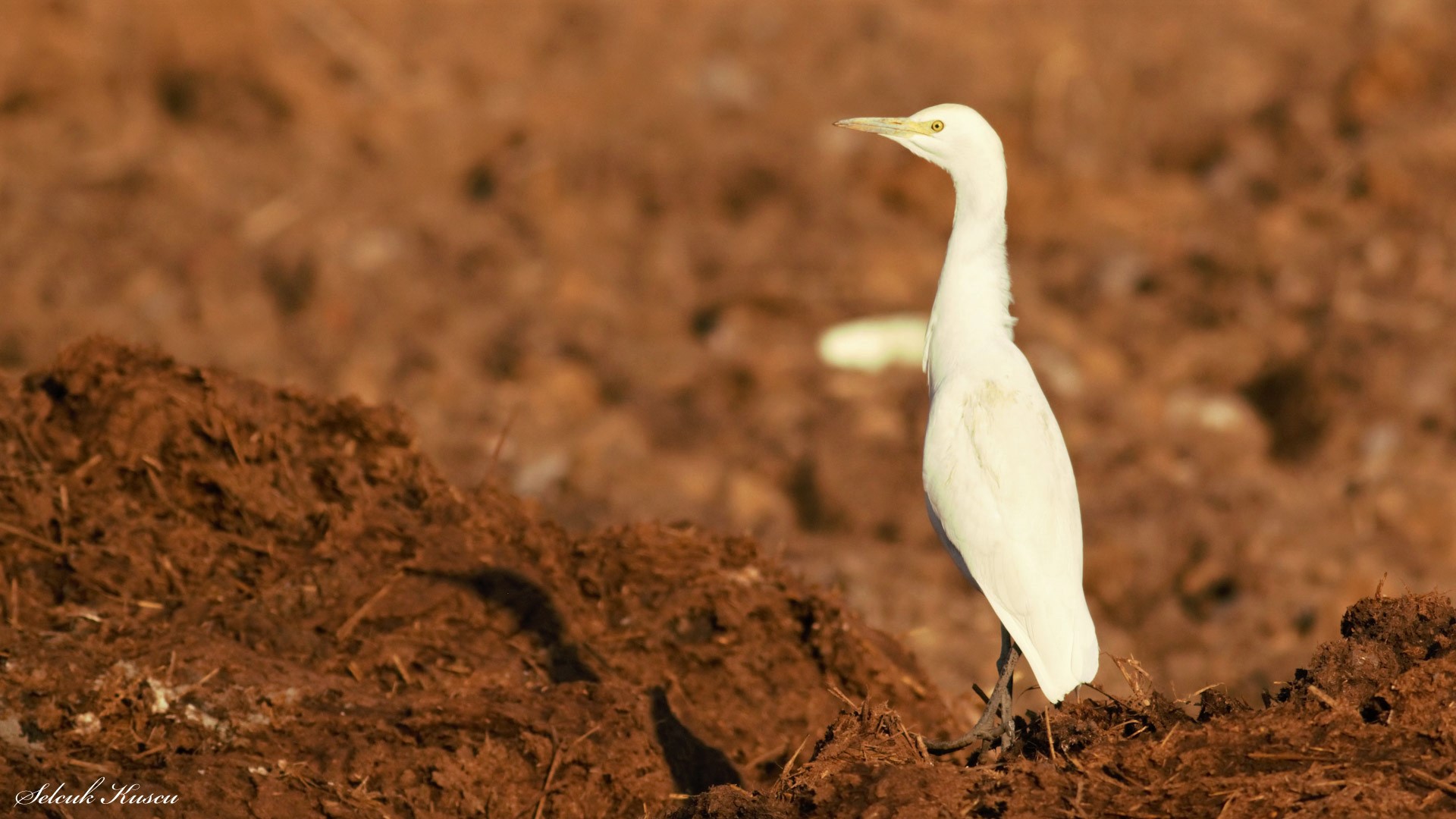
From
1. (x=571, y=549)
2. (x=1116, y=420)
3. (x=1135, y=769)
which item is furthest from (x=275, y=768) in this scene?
(x=1116, y=420)

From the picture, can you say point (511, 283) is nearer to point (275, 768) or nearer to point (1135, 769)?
point (275, 768)

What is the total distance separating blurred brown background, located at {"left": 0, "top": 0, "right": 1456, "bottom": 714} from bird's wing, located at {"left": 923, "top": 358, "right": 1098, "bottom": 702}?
3.55 meters

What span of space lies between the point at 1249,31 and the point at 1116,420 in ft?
29.6

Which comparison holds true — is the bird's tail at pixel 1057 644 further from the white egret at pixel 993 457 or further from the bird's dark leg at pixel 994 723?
the bird's dark leg at pixel 994 723

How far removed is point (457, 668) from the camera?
6562mm

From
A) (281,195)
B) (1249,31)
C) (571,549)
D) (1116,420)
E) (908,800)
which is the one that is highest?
(1249,31)

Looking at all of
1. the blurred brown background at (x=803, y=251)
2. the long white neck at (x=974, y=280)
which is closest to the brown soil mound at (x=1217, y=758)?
the long white neck at (x=974, y=280)

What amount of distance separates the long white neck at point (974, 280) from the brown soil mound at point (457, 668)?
59.5 inches

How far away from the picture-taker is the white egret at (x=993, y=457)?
5918 millimetres

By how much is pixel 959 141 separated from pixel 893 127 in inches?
12.3

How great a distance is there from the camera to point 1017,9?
67.3 ft

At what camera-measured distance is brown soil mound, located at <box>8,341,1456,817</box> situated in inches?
190

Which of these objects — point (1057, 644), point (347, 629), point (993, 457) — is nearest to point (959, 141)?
point (993, 457)
